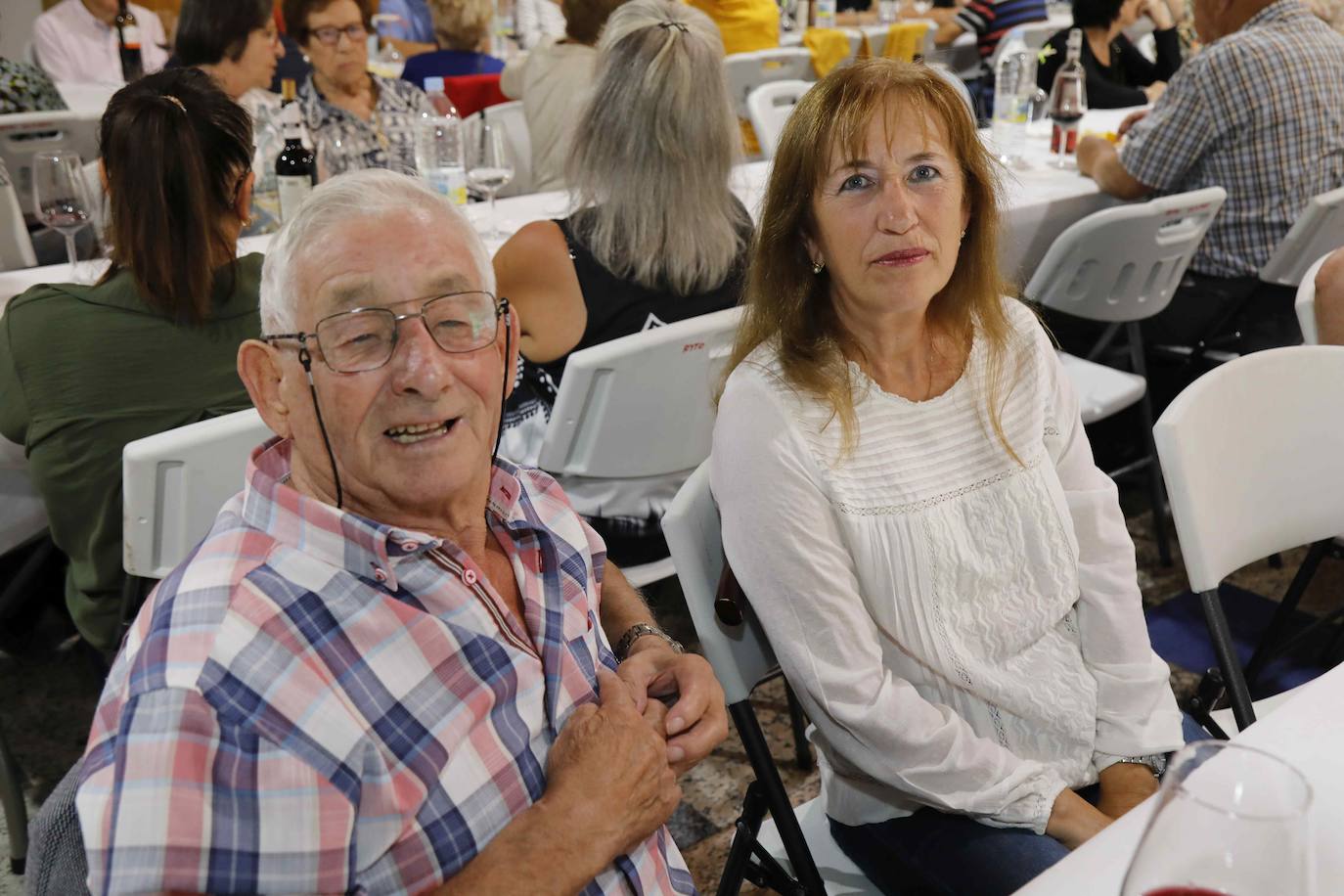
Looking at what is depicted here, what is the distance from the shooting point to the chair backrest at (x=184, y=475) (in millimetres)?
1675

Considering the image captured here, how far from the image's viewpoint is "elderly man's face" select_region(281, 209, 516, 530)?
1170 mm

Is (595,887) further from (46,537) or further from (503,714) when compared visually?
(46,537)

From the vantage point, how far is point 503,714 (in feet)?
3.84

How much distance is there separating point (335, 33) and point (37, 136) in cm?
134

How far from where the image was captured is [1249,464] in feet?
6.03

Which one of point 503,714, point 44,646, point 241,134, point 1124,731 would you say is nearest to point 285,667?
point 503,714

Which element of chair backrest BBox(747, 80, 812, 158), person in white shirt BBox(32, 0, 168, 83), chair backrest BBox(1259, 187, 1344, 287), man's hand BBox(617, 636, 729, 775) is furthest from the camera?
person in white shirt BBox(32, 0, 168, 83)

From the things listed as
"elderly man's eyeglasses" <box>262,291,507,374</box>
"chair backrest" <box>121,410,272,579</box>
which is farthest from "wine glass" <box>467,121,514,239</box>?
"elderly man's eyeglasses" <box>262,291,507,374</box>

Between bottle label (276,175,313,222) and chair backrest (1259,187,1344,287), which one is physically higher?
bottle label (276,175,313,222)

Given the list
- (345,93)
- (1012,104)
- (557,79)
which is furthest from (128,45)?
(1012,104)

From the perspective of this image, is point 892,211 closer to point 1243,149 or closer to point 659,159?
point 659,159

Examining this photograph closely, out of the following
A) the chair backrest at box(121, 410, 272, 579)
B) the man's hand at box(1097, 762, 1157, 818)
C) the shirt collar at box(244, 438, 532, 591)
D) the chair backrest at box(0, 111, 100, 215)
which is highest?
the shirt collar at box(244, 438, 532, 591)

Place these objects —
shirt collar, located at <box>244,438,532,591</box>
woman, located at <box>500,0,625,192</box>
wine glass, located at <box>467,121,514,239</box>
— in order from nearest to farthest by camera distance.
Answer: shirt collar, located at <box>244,438,532,591</box>, wine glass, located at <box>467,121,514,239</box>, woman, located at <box>500,0,625,192</box>

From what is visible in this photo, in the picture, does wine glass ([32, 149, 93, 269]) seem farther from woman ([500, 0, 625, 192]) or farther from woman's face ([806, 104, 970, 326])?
woman's face ([806, 104, 970, 326])
